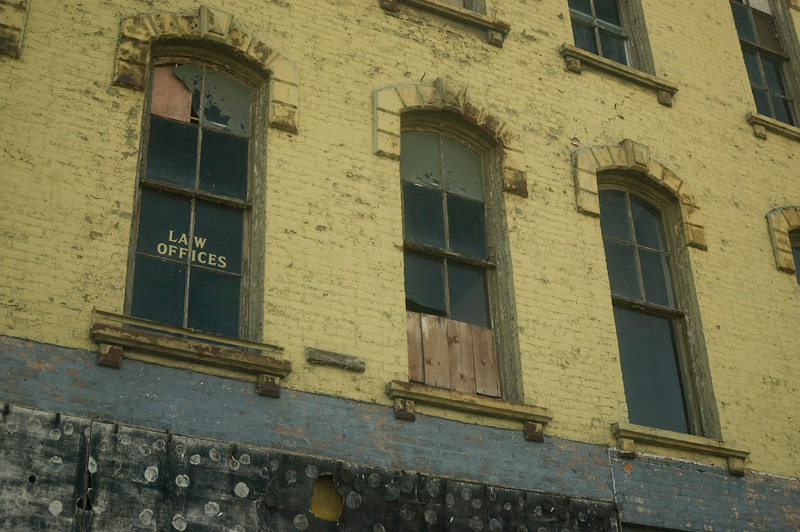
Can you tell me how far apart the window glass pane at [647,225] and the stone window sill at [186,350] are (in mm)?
4894

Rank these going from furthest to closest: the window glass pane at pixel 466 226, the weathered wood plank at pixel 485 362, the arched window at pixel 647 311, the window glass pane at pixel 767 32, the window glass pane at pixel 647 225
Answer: the window glass pane at pixel 767 32
the window glass pane at pixel 647 225
the arched window at pixel 647 311
the window glass pane at pixel 466 226
the weathered wood plank at pixel 485 362

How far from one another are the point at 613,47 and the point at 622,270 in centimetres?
338

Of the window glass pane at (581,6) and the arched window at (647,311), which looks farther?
the window glass pane at (581,6)

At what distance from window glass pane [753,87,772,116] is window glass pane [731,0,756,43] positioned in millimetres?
853

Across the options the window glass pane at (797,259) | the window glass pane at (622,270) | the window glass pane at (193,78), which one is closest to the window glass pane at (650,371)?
the window glass pane at (622,270)

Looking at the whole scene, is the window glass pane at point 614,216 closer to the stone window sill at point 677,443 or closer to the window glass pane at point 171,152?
the stone window sill at point 677,443

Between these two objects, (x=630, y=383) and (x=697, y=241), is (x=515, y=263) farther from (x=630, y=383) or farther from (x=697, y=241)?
(x=697, y=241)

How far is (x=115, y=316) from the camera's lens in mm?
8250

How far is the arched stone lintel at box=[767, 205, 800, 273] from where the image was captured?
478 inches

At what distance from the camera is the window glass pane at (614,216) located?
38.2ft

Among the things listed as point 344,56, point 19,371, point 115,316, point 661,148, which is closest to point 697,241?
point 661,148

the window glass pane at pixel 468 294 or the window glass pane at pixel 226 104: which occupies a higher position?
the window glass pane at pixel 226 104

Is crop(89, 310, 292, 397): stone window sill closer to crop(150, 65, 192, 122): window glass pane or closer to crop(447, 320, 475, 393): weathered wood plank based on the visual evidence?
crop(447, 320, 475, 393): weathered wood plank

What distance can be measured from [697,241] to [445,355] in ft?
11.7
